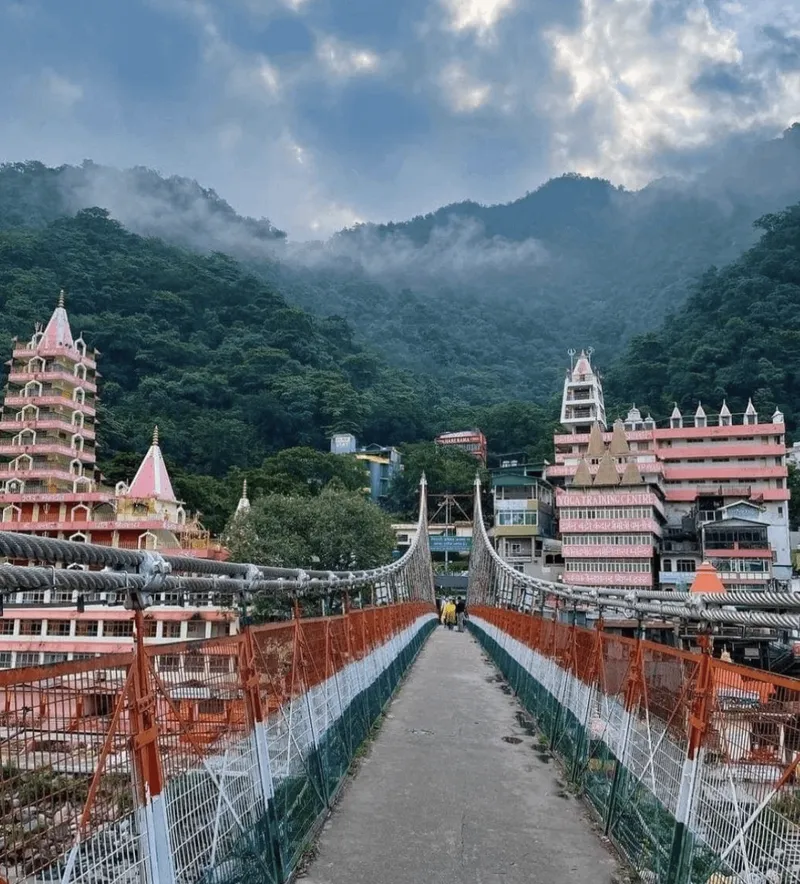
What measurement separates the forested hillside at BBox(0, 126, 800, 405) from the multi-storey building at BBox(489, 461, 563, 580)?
47.0 metres

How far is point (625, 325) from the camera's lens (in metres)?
125

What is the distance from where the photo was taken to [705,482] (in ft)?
151

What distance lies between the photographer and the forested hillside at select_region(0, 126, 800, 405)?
381 feet

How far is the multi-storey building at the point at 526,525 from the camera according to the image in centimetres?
4397

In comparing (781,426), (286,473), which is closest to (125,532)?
(286,473)

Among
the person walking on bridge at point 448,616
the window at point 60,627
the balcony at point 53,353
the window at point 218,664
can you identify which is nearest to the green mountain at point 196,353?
the balcony at point 53,353

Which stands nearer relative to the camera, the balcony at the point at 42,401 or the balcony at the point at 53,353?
the balcony at the point at 42,401

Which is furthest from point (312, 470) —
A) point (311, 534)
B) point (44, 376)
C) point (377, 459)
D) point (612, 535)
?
point (311, 534)

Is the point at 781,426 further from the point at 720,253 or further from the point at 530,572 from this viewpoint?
the point at 720,253

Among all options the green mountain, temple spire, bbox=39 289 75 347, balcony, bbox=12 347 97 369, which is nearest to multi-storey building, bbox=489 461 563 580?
the green mountain

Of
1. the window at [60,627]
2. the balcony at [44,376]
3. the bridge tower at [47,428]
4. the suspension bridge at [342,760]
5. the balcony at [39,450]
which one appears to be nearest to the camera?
the suspension bridge at [342,760]

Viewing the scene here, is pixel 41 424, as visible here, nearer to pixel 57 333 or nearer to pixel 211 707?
pixel 57 333

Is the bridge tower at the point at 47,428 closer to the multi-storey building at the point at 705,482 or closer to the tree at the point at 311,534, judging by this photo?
the tree at the point at 311,534

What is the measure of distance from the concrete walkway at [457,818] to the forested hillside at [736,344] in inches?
2128
